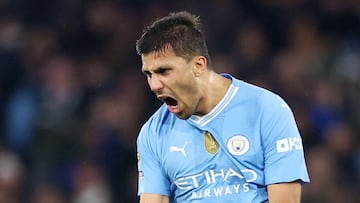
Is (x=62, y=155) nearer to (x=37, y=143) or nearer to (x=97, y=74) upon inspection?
(x=37, y=143)

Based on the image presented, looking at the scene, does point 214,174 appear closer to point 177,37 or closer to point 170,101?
point 170,101

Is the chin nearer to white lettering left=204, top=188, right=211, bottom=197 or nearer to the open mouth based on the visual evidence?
the open mouth

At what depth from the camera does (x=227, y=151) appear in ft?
14.8

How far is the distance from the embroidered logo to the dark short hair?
391 millimetres

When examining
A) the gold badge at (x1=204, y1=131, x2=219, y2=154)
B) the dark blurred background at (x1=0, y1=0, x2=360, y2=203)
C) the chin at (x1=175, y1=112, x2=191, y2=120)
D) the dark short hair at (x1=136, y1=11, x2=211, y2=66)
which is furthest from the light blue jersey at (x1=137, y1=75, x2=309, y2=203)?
the dark blurred background at (x1=0, y1=0, x2=360, y2=203)

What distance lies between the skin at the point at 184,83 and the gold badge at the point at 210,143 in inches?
5.1

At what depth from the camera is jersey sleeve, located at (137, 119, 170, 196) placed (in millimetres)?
4668

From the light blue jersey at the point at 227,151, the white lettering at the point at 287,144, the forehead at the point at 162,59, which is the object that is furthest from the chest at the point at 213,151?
the forehead at the point at 162,59

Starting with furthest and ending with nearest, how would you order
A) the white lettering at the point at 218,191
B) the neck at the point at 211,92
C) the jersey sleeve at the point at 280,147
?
1. the neck at the point at 211,92
2. the white lettering at the point at 218,191
3. the jersey sleeve at the point at 280,147

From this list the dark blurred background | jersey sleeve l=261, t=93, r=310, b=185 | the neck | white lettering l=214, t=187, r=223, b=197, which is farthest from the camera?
the dark blurred background

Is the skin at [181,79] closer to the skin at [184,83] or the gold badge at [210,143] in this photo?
the skin at [184,83]

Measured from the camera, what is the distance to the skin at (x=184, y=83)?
4.38 m

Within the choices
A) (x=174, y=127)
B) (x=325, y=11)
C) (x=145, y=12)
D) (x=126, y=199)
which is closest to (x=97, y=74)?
(x=145, y=12)

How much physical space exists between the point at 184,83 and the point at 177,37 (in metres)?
0.21
